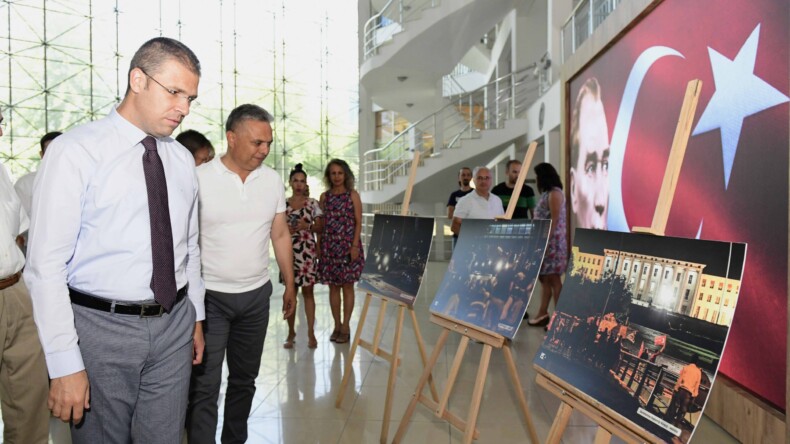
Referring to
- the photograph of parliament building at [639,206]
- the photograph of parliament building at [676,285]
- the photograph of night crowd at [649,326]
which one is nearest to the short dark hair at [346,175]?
the photograph of parliament building at [639,206]

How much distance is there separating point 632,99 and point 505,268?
2.40 metres

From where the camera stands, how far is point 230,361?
229 cm

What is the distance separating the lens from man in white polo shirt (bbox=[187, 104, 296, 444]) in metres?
2.08

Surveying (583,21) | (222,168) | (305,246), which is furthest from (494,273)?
(583,21)

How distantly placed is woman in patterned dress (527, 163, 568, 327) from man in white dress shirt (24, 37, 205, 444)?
11.8 ft

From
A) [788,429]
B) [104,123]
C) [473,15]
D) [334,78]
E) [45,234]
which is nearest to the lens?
[45,234]

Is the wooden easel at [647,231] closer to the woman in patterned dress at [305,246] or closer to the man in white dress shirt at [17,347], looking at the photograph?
the man in white dress shirt at [17,347]

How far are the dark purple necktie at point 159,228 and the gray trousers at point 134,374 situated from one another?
8cm

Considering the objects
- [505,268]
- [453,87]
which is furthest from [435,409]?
[453,87]

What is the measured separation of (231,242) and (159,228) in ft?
2.38

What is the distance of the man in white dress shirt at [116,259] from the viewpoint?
1238 millimetres

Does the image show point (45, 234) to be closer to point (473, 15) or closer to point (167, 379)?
point (167, 379)

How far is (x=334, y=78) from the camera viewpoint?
1933 cm

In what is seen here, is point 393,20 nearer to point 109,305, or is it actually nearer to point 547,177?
point 547,177
